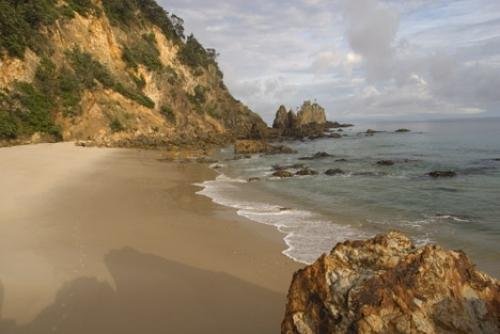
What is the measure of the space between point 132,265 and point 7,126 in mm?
31509

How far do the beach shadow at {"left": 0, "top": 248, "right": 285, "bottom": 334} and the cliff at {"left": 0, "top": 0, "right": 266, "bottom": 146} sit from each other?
106 feet

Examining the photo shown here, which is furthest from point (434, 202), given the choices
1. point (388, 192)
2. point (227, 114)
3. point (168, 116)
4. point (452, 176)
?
point (227, 114)

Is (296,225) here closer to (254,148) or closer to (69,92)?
(254,148)

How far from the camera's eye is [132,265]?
8328mm

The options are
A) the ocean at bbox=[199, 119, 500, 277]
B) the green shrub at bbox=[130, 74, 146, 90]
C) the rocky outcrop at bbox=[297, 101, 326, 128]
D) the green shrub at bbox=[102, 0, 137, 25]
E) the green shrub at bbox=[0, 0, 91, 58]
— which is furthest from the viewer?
the rocky outcrop at bbox=[297, 101, 326, 128]

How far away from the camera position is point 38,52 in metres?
39.4

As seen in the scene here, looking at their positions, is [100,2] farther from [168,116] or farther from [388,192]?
[388,192]

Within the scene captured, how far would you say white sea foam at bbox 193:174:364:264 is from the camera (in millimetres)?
9695

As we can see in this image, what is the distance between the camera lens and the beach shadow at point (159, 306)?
19.6 ft

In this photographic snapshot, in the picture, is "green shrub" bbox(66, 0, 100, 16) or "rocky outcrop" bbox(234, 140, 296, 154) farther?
"green shrub" bbox(66, 0, 100, 16)

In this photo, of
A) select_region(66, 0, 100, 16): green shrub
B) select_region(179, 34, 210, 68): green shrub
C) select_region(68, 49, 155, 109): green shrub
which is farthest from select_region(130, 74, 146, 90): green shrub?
select_region(179, 34, 210, 68): green shrub

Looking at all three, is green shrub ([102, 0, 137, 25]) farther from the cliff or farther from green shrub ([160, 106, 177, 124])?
green shrub ([160, 106, 177, 124])

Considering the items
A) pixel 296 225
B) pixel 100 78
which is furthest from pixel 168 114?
pixel 296 225

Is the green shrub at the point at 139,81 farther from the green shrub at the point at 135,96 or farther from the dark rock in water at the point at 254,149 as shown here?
the dark rock in water at the point at 254,149
